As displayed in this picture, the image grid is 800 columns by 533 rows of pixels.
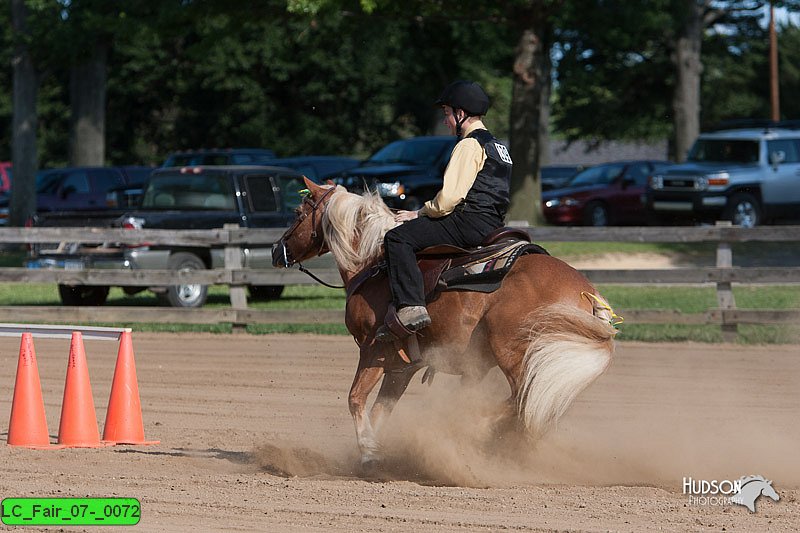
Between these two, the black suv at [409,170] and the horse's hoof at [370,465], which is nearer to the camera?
the horse's hoof at [370,465]

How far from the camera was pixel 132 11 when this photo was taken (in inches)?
974

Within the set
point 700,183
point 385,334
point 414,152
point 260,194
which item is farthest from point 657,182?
point 385,334

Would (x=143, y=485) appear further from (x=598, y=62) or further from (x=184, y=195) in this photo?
(x=598, y=62)

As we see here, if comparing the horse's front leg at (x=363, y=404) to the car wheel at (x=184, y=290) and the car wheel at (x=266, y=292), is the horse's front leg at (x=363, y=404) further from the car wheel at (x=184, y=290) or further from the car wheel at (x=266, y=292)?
the car wheel at (x=266, y=292)

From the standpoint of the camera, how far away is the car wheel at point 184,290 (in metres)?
17.1

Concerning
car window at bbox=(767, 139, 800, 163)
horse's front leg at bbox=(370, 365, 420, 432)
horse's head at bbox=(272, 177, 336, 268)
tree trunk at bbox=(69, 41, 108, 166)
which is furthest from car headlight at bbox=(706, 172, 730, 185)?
tree trunk at bbox=(69, 41, 108, 166)

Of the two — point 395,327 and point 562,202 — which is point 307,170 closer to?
point 562,202

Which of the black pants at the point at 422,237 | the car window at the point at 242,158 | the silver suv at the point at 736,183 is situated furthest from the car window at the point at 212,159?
the black pants at the point at 422,237

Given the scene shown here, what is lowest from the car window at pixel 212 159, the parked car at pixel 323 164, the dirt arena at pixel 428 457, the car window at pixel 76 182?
the dirt arena at pixel 428 457

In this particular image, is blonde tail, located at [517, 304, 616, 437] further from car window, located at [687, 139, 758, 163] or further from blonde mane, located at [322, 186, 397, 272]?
car window, located at [687, 139, 758, 163]

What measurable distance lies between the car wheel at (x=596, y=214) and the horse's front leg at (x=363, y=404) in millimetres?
21720

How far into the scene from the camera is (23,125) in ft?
98.4

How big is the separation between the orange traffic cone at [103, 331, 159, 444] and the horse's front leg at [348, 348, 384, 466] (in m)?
1.92

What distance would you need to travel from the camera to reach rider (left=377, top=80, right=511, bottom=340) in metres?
7.30
